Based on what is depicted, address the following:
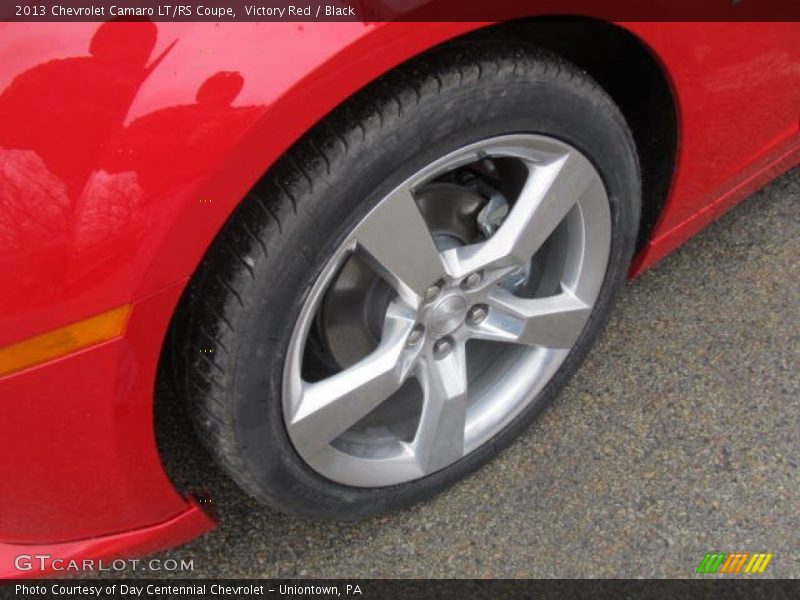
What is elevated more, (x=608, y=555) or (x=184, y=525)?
(x=184, y=525)

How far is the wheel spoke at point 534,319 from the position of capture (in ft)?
5.41

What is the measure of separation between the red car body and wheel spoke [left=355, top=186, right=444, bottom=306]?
0.21 metres

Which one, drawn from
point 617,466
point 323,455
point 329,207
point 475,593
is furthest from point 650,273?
point 329,207

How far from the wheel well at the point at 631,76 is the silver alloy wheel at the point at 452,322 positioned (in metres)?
0.19

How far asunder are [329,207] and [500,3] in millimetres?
363

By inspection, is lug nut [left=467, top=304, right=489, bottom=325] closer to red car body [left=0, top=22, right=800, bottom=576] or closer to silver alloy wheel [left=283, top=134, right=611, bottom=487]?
silver alloy wheel [left=283, top=134, right=611, bottom=487]

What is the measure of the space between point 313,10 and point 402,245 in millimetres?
399

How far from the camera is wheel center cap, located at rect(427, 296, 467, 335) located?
152 centimetres

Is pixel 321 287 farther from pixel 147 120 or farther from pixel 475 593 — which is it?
pixel 475 593

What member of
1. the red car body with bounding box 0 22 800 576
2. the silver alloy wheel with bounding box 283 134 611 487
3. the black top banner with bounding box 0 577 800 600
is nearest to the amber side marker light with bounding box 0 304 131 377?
the red car body with bounding box 0 22 800 576

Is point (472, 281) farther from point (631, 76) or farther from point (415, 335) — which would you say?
point (631, 76)

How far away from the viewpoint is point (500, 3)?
1.23 m

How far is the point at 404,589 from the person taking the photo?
5.64 feet

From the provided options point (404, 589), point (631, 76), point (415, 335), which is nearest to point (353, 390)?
point (415, 335)
